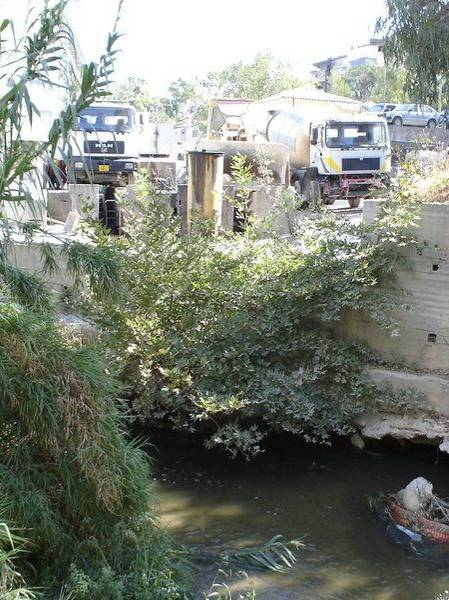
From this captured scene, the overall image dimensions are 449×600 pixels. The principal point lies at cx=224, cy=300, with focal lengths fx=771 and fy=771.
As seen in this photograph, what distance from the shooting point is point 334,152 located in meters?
20.2

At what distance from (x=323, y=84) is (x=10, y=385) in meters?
56.3

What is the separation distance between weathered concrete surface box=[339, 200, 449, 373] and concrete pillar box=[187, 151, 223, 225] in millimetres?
2588

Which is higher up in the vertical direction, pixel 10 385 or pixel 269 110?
pixel 269 110

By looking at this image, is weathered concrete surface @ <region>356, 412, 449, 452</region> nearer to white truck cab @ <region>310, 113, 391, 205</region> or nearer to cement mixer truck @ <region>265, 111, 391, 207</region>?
cement mixer truck @ <region>265, 111, 391, 207</region>

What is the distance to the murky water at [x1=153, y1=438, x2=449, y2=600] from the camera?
636cm

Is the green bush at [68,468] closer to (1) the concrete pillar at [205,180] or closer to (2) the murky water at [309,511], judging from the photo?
(2) the murky water at [309,511]

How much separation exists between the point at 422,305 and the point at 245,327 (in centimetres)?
213

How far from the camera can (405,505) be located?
7.46 metres

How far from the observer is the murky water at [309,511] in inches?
251

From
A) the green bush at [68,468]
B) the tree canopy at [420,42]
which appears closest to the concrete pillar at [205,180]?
the tree canopy at [420,42]

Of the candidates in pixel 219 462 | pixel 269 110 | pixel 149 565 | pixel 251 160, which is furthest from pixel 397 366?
pixel 269 110

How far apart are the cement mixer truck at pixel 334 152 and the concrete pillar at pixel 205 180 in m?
8.88

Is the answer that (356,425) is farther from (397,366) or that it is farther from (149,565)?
(149,565)

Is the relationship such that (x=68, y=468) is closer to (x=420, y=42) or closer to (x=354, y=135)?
(x=420, y=42)
